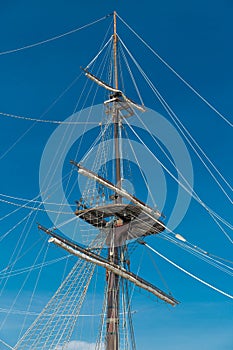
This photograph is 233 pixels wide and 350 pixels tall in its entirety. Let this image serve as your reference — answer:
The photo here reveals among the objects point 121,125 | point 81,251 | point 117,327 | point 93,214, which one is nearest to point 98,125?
point 121,125

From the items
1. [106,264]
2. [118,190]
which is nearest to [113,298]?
[106,264]

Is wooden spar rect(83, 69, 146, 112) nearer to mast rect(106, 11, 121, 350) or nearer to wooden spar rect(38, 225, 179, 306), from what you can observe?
mast rect(106, 11, 121, 350)

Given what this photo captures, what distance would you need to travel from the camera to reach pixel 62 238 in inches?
1047

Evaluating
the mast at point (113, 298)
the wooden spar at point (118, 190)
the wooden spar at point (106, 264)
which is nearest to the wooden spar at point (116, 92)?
→ the mast at point (113, 298)

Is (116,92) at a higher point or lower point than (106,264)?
higher

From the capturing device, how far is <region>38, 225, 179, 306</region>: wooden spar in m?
26.4

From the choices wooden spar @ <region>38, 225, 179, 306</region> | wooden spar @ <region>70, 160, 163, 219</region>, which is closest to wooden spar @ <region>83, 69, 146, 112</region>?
wooden spar @ <region>70, 160, 163, 219</region>

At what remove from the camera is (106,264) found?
28.4 metres

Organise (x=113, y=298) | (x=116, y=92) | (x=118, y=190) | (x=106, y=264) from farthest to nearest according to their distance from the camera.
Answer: (x=116, y=92) → (x=118, y=190) → (x=106, y=264) → (x=113, y=298)

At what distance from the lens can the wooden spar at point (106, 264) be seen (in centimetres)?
2637

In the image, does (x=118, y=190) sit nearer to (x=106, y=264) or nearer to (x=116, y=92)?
(x=106, y=264)

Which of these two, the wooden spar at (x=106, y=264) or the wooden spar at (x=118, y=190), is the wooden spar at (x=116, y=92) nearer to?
the wooden spar at (x=118, y=190)

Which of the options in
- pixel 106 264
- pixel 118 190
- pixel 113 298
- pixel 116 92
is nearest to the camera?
pixel 113 298

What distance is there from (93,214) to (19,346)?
9.43 metres
